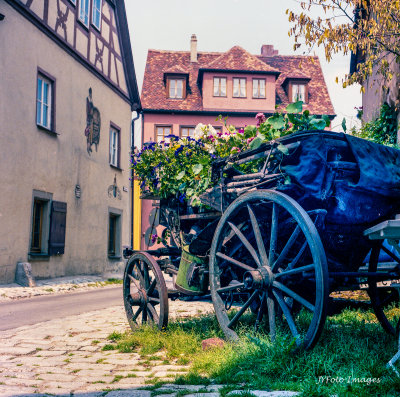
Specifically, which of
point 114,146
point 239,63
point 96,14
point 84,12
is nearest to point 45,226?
point 114,146

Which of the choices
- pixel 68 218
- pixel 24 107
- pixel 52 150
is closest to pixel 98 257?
pixel 68 218

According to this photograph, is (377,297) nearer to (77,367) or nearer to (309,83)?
(77,367)

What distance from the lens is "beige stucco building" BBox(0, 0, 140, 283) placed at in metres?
10.5

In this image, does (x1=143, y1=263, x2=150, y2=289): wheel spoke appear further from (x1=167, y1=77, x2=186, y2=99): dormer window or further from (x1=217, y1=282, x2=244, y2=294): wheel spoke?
(x1=167, y1=77, x2=186, y2=99): dormer window

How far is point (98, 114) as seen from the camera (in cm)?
1547

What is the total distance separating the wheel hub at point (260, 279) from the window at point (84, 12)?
12918 mm

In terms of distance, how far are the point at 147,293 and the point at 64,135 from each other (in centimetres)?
927

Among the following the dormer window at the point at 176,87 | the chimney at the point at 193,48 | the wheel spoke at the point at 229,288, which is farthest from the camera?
the chimney at the point at 193,48

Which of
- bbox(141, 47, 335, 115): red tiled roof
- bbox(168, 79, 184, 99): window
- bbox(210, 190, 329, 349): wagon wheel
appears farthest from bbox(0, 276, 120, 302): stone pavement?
bbox(168, 79, 184, 99): window

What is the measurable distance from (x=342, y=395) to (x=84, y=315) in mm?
5011

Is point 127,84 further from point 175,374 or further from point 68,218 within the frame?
point 175,374

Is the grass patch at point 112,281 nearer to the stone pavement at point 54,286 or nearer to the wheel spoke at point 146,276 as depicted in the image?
the stone pavement at point 54,286

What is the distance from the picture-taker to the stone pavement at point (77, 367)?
2.93 metres

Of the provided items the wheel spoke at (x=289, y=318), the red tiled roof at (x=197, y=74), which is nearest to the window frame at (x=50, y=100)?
the wheel spoke at (x=289, y=318)
